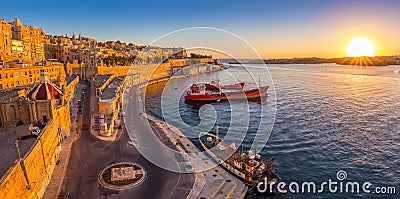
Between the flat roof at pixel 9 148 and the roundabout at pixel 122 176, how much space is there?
6.48m

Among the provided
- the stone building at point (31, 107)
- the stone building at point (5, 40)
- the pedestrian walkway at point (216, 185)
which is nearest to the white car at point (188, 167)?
the pedestrian walkway at point (216, 185)

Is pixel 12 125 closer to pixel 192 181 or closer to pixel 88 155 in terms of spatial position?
pixel 88 155

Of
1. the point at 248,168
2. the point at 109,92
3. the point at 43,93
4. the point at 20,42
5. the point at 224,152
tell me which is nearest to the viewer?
the point at 248,168

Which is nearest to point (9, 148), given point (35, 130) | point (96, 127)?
point (35, 130)

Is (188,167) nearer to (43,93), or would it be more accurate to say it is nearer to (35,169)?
(35,169)

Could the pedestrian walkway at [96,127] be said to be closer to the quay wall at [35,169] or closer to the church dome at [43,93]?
the quay wall at [35,169]

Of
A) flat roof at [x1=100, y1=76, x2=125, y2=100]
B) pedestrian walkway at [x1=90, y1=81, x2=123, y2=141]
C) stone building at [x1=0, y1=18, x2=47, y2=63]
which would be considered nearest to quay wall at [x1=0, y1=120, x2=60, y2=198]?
pedestrian walkway at [x1=90, y1=81, x2=123, y2=141]

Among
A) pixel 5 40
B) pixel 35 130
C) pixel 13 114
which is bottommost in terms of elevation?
pixel 35 130

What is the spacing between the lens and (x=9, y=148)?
21.4m

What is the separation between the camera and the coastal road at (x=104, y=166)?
1650cm

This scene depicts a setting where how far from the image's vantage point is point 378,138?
30.7 meters

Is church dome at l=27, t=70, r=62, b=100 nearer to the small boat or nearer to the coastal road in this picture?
the coastal road

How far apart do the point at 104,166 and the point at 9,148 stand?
8690 millimetres

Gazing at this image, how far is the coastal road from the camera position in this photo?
1650cm
